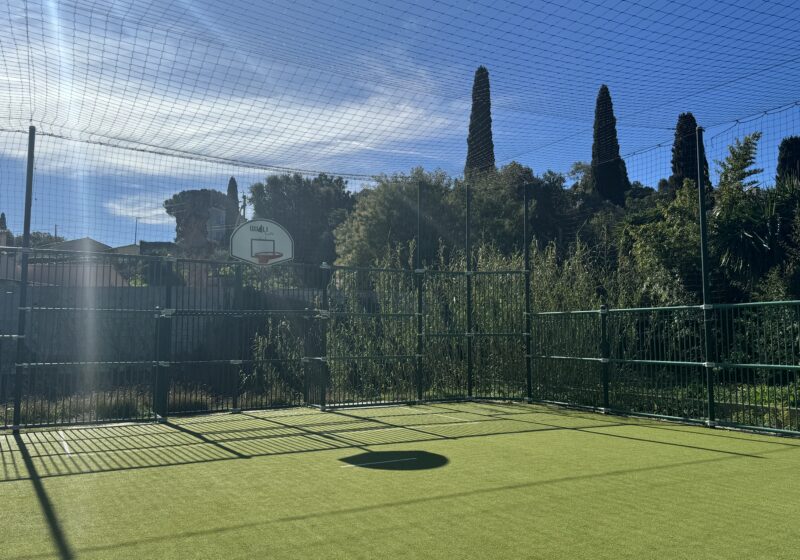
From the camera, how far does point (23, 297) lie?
28.4 feet

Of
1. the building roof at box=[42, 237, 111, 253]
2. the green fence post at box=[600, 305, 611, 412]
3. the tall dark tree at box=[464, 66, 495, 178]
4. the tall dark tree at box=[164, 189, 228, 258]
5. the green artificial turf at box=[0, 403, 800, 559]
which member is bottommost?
the green artificial turf at box=[0, 403, 800, 559]

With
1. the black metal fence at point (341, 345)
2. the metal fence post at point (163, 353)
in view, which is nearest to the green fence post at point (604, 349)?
the black metal fence at point (341, 345)

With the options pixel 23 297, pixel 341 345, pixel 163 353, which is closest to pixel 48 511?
pixel 23 297

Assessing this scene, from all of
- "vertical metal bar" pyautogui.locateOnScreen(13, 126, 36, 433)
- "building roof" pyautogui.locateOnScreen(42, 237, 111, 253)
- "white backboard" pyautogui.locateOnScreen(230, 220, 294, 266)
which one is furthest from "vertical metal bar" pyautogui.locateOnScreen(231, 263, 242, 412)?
"vertical metal bar" pyautogui.locateOnScreen(13, 126, 36, 433)

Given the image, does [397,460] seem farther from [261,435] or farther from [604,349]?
[604,349]

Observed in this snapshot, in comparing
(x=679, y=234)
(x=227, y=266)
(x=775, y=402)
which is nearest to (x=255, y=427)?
(x=227, y=266)

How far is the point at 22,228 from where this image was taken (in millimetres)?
8781

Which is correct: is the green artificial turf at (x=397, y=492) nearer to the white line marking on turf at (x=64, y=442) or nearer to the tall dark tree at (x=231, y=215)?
the white line marking on turf at (x=64, y=442)

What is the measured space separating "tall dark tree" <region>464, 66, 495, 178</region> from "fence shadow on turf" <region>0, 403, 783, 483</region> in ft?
15.5

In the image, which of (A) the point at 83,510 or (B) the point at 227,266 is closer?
(A) the point at 83,510

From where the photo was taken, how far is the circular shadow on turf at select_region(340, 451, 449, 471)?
22.1ft

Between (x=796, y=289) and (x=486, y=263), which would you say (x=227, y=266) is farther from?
(x=796, y=289)

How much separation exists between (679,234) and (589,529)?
44.3ft

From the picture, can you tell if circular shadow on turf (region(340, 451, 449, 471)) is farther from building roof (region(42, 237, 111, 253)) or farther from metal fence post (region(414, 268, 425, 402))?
building roof (region(42, 237, 111, 253))
